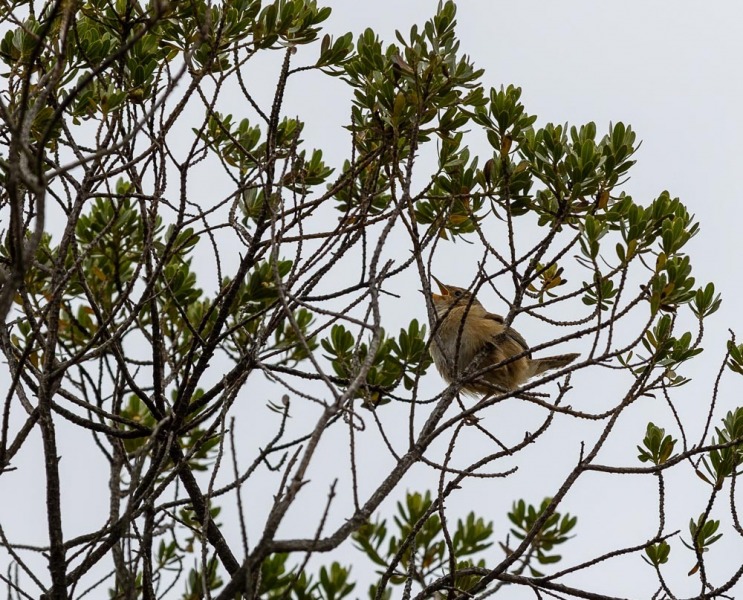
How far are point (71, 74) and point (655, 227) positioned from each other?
249 cm

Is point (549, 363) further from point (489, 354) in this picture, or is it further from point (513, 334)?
point (489, 354)

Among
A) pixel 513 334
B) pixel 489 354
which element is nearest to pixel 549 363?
pixel 513 334

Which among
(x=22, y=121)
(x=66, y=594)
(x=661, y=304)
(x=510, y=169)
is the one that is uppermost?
(x=510, y=169)

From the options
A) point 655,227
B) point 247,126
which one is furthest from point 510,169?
point 247,126

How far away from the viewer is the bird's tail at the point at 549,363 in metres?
6.50

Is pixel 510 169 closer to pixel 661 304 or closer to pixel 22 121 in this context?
pixel 661 304

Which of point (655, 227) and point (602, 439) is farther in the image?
point (655, 227)

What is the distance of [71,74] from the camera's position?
14.0 feet

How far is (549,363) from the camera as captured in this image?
22.2ft

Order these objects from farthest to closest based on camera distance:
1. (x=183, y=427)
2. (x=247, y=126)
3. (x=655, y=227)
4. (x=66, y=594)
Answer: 1. (x=247, y=126)
2. (x=655, y=227)
3. (x=183, y=427)
4. (x=66, y=594)

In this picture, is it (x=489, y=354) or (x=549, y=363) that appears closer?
(x=489, y=354)

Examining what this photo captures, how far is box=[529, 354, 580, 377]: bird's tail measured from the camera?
6500mm

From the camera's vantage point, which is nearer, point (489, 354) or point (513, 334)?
point (489, 354)

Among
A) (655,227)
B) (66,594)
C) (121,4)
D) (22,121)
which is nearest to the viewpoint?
(22,121)
